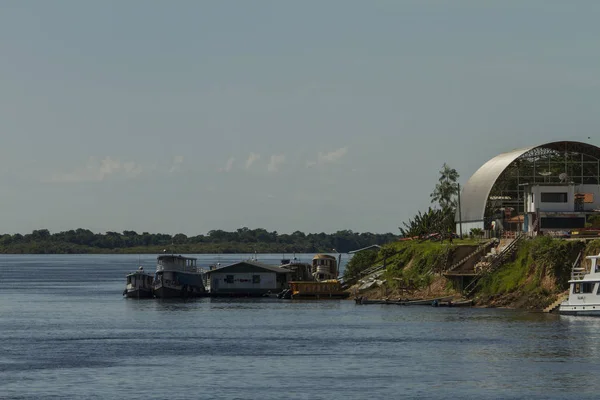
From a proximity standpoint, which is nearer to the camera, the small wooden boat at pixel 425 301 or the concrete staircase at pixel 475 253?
the small wooden boat at pixel 425 301

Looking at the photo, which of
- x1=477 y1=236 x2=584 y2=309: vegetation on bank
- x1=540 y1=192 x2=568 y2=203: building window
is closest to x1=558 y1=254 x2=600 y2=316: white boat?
x1=477 y1=236 x2=584 y2=309: vegetation on bank

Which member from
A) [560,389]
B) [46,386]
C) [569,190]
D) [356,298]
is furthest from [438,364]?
[569,190]

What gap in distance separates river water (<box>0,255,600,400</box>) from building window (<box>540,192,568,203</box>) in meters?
25.3

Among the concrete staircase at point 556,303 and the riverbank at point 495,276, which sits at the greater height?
the riverbank at point 495,276

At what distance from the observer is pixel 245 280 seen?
158000 millimetres

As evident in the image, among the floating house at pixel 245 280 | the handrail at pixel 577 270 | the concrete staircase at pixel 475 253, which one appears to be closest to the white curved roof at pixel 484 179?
the concrete staircase at pixel 475 253

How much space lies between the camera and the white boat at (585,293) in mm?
105500

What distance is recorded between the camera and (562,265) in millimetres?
115688

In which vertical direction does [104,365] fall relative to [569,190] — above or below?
below

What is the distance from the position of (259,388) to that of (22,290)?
5298 inches

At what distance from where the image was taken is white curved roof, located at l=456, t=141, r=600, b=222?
152 meters

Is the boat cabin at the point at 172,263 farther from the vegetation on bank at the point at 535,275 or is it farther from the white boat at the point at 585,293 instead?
the white boat at the point at 585,293

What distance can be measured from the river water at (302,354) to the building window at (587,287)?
3.21 metres

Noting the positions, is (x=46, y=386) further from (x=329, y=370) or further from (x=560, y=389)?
(x=560, y=389)
